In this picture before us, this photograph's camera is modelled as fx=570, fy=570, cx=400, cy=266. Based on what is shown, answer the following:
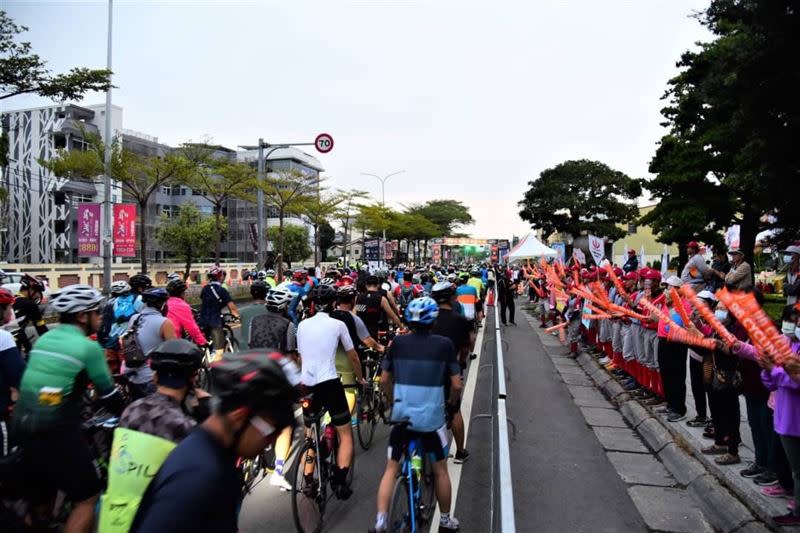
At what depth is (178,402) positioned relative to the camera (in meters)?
2.99

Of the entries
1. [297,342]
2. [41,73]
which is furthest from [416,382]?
[41,73]

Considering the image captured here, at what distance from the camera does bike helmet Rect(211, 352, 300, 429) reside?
72.3 inches

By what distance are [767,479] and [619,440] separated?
220 centimetres

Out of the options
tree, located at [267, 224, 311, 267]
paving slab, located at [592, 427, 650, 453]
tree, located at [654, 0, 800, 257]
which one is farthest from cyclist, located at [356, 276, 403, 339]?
tree, located at [267, 224, 311, 267]

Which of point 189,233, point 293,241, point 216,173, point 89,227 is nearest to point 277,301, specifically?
point 89,227

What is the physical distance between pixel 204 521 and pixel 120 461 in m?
1.09

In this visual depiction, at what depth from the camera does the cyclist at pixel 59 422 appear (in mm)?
3318

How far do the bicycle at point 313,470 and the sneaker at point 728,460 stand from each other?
3.78m

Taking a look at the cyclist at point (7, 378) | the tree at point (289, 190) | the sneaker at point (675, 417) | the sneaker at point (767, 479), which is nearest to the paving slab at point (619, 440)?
the sneaker at point (675, 417)

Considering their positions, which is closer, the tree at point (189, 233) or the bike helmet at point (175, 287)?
the bike helmet at point (175, 287)

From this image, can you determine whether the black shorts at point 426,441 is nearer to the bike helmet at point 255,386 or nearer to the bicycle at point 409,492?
the bicycle at point 409,492

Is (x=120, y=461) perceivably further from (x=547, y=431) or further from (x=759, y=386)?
(x=547, y=431)

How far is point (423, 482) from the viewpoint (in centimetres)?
461

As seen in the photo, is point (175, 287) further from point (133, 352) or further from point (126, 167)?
point (126, 167)
